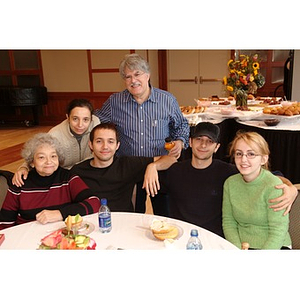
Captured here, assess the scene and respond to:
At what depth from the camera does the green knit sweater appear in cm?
144

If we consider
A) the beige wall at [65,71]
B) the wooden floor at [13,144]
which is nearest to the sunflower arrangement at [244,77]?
the wooden floor at [13,144]

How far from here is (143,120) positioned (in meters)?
2.27

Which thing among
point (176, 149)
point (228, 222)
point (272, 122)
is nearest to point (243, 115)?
point (272, 122)

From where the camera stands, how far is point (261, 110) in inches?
149

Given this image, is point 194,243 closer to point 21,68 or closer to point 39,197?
point 39,197

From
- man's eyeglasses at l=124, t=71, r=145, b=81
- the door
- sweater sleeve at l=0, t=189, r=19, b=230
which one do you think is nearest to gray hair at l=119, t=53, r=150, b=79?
man's eyeglasses at l=124, t=71, r=145, b=81

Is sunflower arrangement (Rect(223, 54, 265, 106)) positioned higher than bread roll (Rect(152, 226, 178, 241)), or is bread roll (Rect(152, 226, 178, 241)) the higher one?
sunflower arrangement (Rect(223, 54, 265, 106))

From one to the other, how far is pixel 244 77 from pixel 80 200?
2727mm

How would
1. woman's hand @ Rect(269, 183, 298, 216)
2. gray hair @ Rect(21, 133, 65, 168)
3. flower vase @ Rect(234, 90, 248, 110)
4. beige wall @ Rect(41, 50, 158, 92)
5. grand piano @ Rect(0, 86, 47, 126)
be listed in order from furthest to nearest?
1. beige wall @ Rect(41, 50, 158, 92)
2. grand piano @ Rect(0, 86, 47, 126)
3. flower vase @ Rect(234, 90, 248, 110)
4. gray hair @ Rect(21, 133, 65, 168)
5. woman's hand @ Rect(269, 183, 298, 216)

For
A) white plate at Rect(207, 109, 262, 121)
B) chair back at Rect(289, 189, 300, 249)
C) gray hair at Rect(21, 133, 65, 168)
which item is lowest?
chair back at Rect(289, 189, 300, 249)

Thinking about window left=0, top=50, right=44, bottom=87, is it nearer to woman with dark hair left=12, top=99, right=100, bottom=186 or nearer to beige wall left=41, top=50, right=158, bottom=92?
beige wall left=41, top=50, right=158, bottom=92

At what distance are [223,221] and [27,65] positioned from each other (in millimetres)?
8180

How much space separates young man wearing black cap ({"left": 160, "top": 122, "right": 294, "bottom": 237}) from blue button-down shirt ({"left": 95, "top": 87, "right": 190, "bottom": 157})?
48 cm

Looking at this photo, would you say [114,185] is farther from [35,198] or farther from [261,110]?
[261,110]
